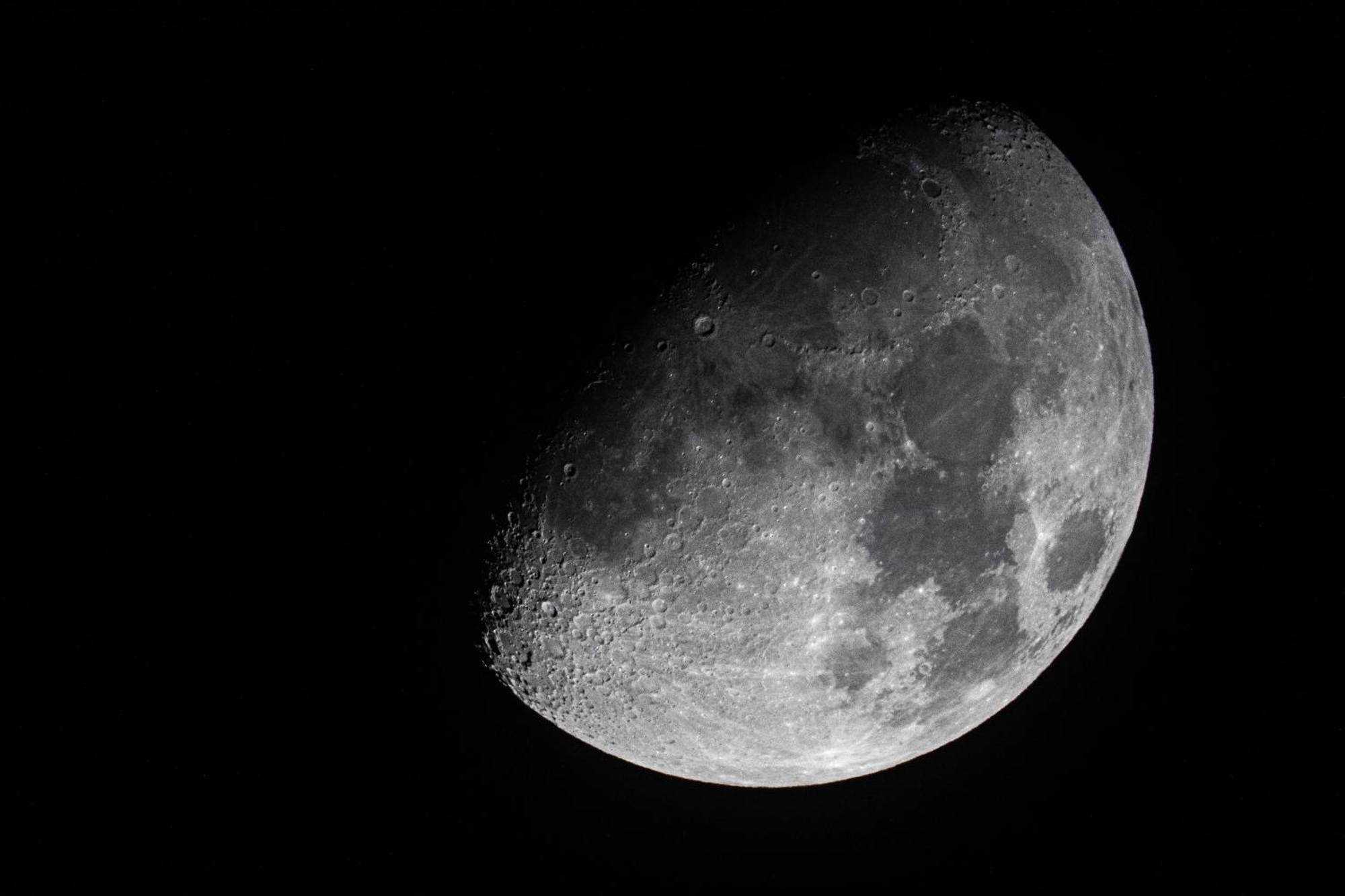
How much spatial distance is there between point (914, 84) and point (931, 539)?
1126 millimetres

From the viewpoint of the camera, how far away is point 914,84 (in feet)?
7.43

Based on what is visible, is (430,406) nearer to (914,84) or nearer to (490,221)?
(490,221)

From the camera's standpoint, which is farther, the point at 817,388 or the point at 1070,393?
the point at 1070,393

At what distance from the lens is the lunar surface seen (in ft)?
6.59

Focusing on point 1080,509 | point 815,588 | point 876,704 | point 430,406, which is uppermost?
point 430,406

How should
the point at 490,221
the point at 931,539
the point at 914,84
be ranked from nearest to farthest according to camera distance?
the point at 490,221 → the point at 931,539 → the point at 914,84

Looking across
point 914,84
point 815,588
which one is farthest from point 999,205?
point 815,588

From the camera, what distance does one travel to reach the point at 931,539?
6.98 ft

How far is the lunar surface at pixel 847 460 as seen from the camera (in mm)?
2008

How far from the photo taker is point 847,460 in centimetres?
203

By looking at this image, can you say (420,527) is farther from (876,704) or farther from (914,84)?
(914,84)

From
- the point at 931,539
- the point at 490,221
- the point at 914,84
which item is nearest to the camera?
the point at 490,221

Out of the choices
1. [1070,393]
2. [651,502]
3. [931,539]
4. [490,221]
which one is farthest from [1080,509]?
[490,221]

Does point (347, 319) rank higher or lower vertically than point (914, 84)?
lower
